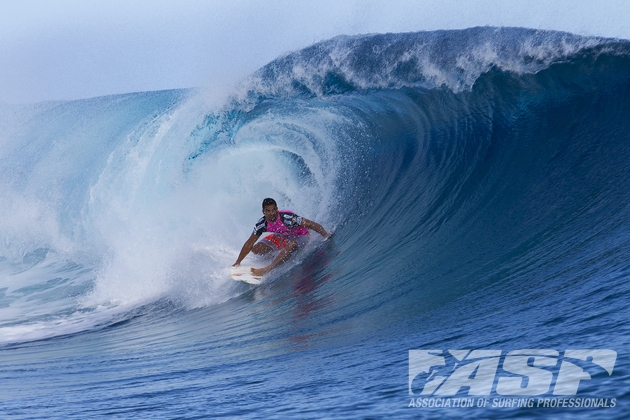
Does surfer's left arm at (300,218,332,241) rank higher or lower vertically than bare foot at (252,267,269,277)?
higher

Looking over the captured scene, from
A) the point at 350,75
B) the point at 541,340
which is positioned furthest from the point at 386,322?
the point at 350,75

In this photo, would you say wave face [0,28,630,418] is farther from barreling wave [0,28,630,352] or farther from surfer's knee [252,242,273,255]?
surfer's knee [252,242,273,255]

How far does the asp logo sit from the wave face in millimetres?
93

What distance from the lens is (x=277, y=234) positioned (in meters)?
8.02

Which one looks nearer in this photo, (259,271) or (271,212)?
(259,271)

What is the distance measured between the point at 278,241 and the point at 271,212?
517mm

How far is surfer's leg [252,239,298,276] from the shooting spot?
296 inches

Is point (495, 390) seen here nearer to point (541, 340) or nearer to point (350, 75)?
point (541, 340)

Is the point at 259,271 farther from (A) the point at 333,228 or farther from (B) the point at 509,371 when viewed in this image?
(B) the point at 509,371

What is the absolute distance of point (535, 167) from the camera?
25.2ft

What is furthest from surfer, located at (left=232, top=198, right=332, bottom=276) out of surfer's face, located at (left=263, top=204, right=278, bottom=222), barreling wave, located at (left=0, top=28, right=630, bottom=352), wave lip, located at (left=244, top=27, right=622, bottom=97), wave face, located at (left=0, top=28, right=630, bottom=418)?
wave lip, located at (left=244, top=27, right=622, bottom=97)

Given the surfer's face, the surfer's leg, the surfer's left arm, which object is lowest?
the surfer's leg

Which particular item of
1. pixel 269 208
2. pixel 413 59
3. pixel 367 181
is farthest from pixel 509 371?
pixel 413 59

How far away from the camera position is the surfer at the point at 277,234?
7.64 metres
